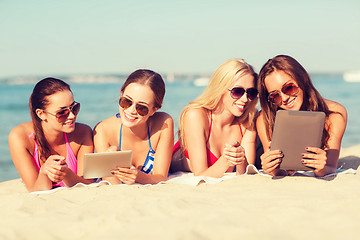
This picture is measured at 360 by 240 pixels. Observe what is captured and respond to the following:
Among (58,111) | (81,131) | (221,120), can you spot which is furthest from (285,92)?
(58,111)

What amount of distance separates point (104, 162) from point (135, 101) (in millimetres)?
841

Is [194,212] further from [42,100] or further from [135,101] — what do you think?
[42,100]

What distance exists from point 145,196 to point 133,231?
0.89 meters

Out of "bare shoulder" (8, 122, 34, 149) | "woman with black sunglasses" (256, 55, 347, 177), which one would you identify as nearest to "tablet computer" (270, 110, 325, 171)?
"woman with black sunglasses" (256, 55, 347, 177)

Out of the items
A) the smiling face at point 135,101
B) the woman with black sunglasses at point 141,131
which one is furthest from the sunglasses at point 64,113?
the smiling face at point 135,101

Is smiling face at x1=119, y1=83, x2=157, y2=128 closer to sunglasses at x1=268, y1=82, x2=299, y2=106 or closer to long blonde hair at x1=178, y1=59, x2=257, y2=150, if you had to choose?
long blonde hair at x1=178, y1=59, x2=257, y2=150

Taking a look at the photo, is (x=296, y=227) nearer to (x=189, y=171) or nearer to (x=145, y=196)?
(x=145, y=196)

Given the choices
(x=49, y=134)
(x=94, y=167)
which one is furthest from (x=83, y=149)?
(x=94, y=167)

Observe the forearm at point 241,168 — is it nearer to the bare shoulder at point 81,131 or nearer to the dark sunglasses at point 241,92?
the dark sunglasses at point 241,92

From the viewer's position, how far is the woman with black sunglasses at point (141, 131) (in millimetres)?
4324

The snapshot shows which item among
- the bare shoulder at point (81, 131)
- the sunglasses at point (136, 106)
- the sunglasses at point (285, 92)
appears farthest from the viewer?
the bare shoulder at point (81, 131)

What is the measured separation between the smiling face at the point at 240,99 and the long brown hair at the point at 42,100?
2.00 meters

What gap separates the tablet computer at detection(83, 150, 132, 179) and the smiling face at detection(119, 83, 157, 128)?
1.85 ft

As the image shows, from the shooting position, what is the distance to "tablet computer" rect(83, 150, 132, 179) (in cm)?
376
